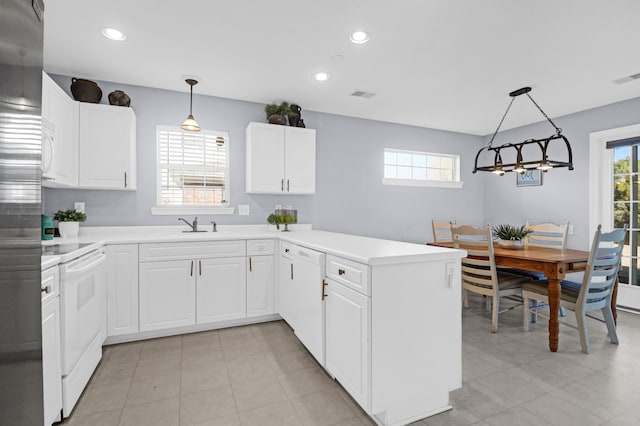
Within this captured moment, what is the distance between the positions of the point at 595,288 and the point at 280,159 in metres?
3.24

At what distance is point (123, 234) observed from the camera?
3186 millimetres

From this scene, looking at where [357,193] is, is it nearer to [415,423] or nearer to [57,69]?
[415,423]

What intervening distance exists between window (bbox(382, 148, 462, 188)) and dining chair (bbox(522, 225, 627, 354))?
238 centimetres

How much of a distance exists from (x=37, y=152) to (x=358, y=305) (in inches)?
57.3

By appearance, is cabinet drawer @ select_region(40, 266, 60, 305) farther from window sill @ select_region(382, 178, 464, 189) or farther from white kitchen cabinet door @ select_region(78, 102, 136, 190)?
window sill @ select_region(382, 178, 464, 189)

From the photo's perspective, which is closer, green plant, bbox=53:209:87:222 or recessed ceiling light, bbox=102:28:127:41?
recessed ceiling light, bbox=102:28:127:41

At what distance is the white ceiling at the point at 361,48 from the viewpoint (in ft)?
6.84

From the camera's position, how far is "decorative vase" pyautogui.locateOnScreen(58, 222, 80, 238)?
281cm

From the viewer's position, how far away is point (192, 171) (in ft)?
11.8

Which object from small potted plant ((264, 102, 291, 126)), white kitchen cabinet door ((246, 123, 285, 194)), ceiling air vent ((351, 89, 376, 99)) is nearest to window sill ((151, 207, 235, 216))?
white kitchen cabinet door ((246, 123, 285, 194))

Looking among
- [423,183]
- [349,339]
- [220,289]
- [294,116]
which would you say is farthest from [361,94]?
[349,339]

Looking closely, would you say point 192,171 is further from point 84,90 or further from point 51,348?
point 51,348

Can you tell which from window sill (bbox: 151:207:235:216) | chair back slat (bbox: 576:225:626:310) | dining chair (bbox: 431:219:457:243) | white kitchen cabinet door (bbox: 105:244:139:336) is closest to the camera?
chair back slat (bbox: 576:225:626:310)

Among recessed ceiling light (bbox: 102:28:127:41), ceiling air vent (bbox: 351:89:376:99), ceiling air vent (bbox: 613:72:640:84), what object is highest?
ceiling air vent (bbox: 351:89:376:99)
